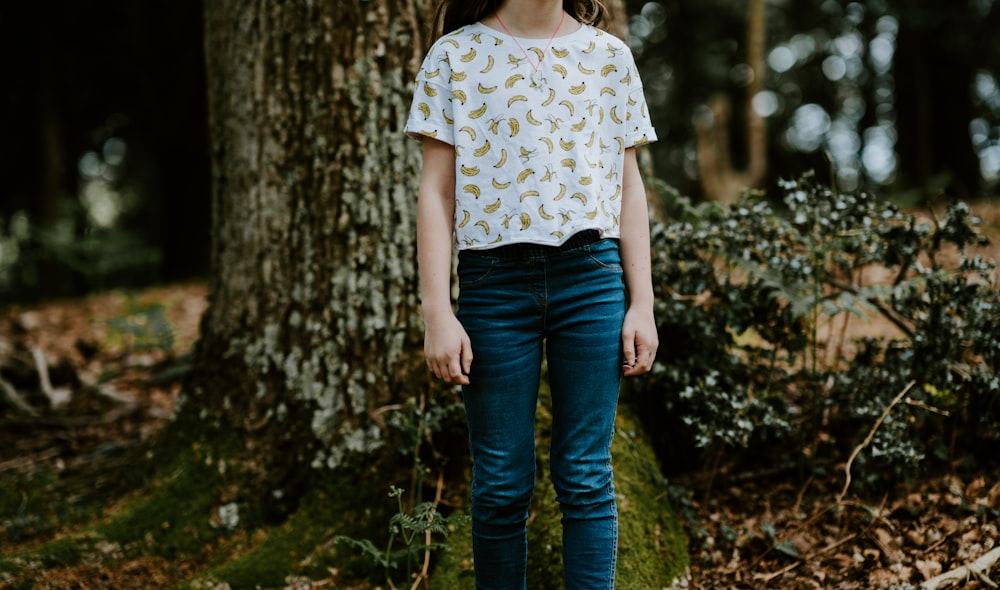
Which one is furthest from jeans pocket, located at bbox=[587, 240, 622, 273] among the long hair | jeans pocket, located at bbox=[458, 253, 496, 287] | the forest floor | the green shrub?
the forest floor

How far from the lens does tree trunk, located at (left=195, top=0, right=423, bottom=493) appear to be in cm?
291

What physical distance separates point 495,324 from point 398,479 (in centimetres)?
117

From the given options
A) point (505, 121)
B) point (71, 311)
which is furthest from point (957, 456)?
point (71, 311)

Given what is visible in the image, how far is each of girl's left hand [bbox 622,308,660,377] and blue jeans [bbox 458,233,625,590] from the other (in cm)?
3

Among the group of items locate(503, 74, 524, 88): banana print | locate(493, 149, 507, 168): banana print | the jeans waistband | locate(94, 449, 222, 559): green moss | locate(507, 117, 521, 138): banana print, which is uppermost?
locate(503, 74, 524, 88): banana print

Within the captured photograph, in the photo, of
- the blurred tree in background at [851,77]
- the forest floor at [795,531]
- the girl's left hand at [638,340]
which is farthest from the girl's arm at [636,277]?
the blurred tree in background at [851,77]

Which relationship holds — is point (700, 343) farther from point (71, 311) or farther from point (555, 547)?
point (71, 311)

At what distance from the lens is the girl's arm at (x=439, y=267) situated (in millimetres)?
1977

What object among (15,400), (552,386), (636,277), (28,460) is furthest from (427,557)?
(15,400)

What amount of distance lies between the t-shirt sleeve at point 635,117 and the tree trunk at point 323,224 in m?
1.04

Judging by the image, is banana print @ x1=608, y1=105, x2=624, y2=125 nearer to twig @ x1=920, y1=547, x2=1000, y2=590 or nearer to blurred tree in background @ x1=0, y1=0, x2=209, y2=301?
twig @ x1=920, y1=547, x2=1000, y2=590

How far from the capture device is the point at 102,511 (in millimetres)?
3213

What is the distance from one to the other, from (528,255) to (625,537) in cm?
123

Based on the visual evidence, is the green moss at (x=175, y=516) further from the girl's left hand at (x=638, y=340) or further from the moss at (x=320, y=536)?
the girl's left hand at (x=638, y=340)
